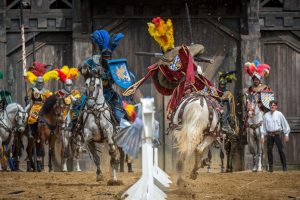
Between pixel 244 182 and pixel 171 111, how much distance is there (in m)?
2.95

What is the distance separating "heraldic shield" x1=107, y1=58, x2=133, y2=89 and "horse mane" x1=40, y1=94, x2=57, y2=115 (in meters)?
5.46

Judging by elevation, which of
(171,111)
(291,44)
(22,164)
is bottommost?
(22,164)

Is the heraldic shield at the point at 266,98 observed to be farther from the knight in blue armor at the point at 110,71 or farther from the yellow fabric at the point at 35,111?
the knight in blue armor at the point at 110,71

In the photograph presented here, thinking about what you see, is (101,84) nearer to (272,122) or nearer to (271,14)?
(272,122)

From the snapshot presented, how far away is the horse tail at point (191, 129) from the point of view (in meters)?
14.3

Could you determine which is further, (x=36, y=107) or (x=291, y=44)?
(x=291, y=44)

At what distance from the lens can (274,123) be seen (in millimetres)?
23781

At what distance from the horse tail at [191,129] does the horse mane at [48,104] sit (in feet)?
28.2

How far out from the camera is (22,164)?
2625cm

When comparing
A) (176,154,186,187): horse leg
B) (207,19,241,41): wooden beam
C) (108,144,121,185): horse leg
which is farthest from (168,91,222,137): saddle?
(207,19,241,41): wooden beam

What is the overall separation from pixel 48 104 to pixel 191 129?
9099 mm

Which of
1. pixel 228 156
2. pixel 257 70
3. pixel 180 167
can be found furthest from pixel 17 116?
pixel 180 167

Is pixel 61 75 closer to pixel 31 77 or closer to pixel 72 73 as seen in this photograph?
pixel 72 73

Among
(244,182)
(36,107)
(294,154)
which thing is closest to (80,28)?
→ (36,107)
